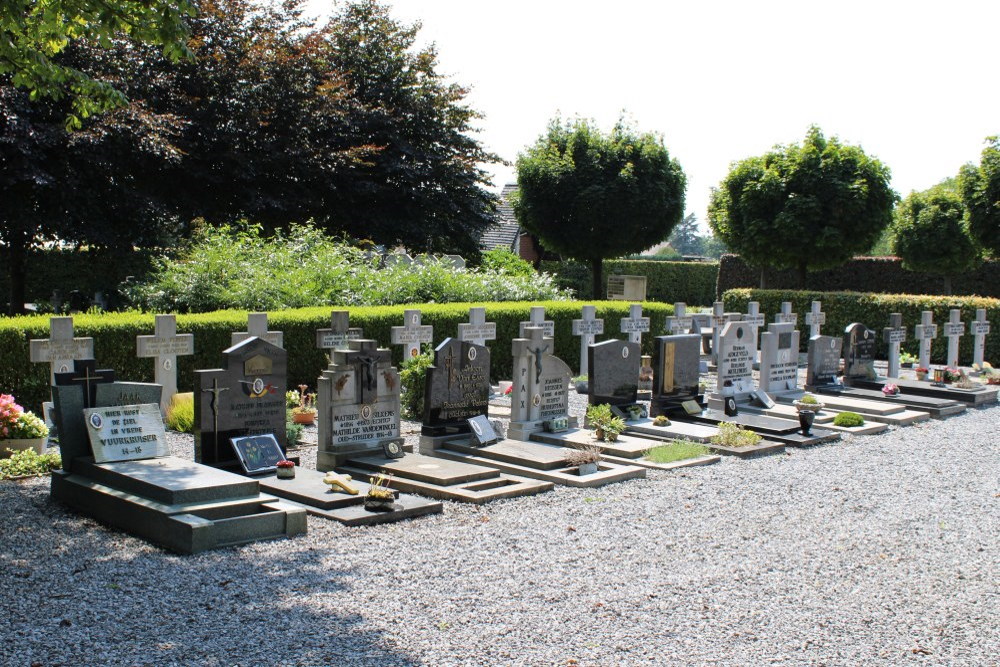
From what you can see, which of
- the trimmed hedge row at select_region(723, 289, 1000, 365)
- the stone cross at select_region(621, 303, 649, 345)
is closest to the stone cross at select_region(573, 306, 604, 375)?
the stone cross at select_region(621, 303, 649, 345)

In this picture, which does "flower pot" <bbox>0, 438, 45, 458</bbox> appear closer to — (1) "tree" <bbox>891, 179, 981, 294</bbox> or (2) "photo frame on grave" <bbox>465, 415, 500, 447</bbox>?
(2) "photo frame on grave" <bbox>465, 415, 500, 447</bbox>

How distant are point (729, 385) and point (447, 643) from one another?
8475mm

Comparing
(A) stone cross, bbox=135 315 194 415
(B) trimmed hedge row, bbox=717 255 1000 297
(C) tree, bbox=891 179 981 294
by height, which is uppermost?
(C) tree, bbox=891 179 981 294

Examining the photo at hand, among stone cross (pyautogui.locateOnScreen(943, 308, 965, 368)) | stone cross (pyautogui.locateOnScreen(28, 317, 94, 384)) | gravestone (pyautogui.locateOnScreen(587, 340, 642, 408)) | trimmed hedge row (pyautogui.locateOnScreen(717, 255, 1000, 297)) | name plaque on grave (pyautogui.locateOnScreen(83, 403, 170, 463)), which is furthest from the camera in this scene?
trimmed hedge row (pyautogui.locateOnScreen(717, 255, 1000, 297))

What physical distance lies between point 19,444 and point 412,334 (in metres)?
5.07

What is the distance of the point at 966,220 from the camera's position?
74.6 ft

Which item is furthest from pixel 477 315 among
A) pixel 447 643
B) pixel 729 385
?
pixel 447 643

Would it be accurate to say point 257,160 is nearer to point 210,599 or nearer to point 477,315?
point 477,315

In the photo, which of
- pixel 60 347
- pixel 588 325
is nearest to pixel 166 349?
pixel 60 347

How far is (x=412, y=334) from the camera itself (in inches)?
492

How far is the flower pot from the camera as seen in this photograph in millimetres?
8617

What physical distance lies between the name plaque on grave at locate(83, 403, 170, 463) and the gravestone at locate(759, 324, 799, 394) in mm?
8564

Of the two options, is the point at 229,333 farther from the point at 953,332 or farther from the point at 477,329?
the point at 953,332

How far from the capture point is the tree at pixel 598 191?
84.8 feet
